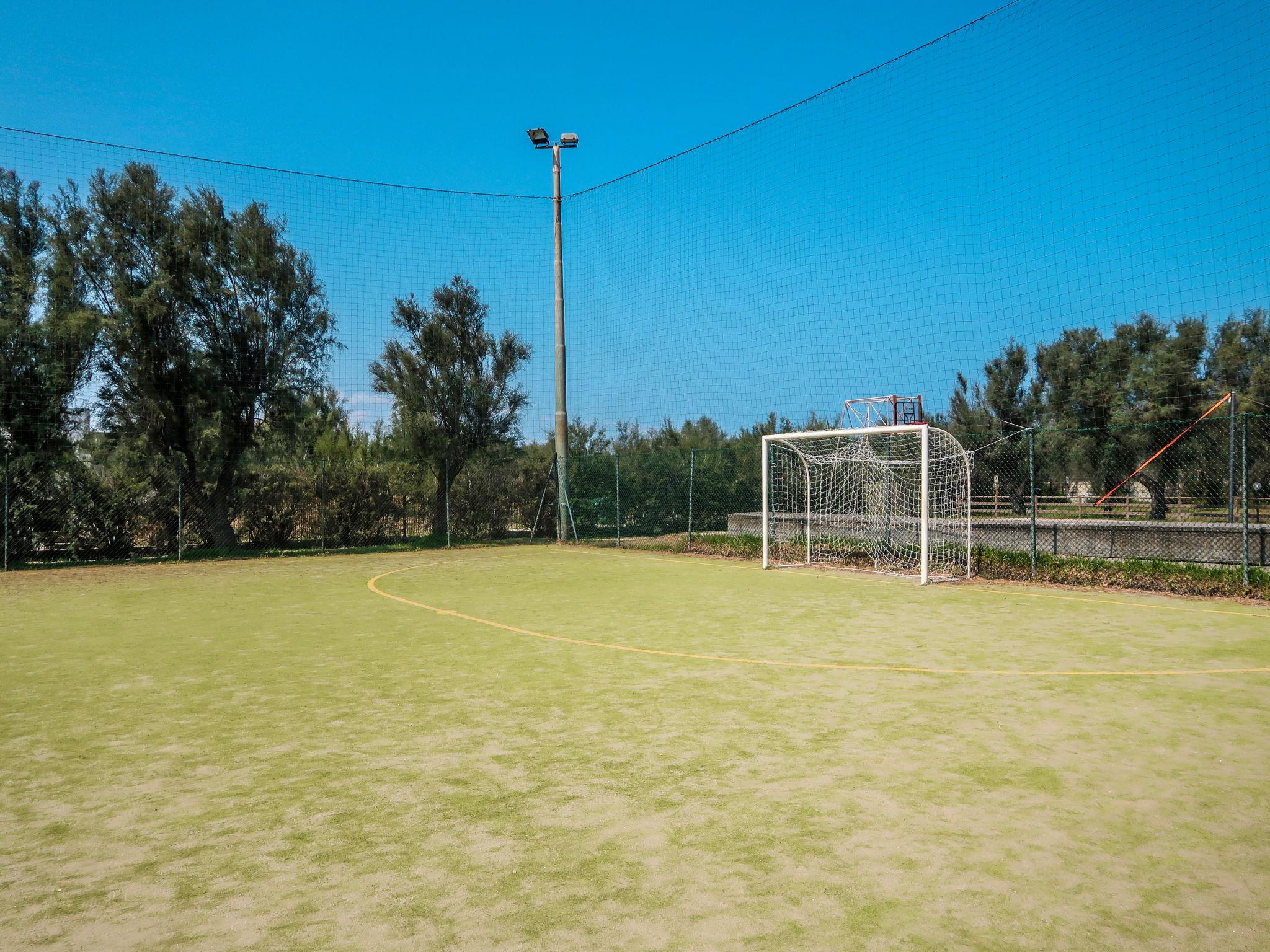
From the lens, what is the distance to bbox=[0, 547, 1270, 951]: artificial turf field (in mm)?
2547

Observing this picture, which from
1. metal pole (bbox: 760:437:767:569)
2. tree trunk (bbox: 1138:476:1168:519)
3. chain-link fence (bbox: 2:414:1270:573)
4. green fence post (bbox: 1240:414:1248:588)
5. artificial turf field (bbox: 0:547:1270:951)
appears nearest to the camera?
artificial turf field (bbox: 0:547:1270:951)

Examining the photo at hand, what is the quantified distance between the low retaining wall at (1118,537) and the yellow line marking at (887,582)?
1786mm

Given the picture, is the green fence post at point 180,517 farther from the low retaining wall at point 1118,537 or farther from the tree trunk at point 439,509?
the low retaining wall at point 1118,537

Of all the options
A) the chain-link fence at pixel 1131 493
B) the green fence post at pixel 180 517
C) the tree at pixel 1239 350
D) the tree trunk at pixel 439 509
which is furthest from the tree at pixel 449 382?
the tree at pixel 1239 350

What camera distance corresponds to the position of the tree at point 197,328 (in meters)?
16.8

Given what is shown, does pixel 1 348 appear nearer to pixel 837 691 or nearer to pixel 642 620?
pixel 642 620

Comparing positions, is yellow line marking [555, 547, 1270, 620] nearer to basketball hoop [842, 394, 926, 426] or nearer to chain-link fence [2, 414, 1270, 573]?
chain-link fence [2, 414, 1270, 573]

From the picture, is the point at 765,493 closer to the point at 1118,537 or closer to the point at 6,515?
the point at 1118,537

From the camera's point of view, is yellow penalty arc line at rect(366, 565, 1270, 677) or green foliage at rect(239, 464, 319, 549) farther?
green foliage at rect(239, 464, 319, 549)

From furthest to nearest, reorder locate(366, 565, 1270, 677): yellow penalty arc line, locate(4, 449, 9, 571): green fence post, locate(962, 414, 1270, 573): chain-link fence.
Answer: locate(4, 449, 9, 571): green fence post, locate(962, 414, 1270, 573): chain-link fence, locate(366, 565, 1270, 677): yellow penalty arc line

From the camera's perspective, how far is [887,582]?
12023 mm

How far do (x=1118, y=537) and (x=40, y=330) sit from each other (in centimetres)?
1991

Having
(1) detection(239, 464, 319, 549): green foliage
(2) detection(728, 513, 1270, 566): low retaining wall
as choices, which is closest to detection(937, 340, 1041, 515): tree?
(2) detection(728, 513, 1270, 566): low retaining wall

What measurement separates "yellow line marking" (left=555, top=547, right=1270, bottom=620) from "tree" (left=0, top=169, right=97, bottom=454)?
10393mm
